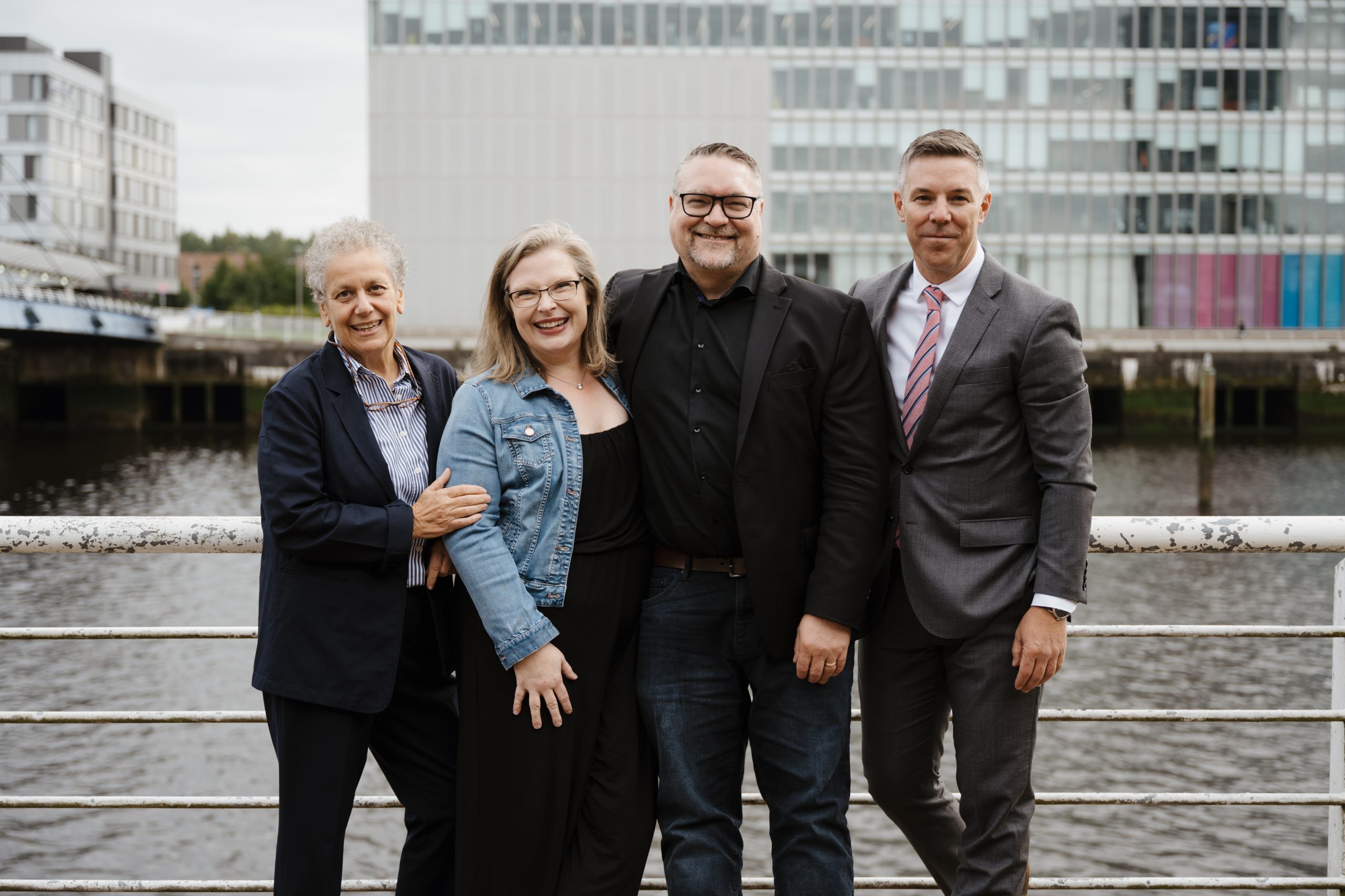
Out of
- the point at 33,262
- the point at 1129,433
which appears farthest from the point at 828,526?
the point at 33,262

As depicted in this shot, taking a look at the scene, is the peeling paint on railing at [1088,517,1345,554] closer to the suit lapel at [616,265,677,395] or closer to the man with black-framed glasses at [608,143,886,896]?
the man with black-framed glasses at [608,143,886,896]

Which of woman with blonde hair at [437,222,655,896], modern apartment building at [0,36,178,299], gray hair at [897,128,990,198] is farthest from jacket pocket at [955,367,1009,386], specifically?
modern apartment building at [0,36,178,299]

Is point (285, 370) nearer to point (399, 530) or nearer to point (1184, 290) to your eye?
point (1184, 290)

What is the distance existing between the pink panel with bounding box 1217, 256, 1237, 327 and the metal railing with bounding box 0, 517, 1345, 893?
5680 cm

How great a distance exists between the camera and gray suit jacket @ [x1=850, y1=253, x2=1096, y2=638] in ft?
9.50

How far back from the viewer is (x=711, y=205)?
290cm

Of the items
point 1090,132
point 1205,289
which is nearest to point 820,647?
point 1090,132

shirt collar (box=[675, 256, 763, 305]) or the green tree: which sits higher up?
the green tree

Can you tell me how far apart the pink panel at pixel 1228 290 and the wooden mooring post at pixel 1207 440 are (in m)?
13.7

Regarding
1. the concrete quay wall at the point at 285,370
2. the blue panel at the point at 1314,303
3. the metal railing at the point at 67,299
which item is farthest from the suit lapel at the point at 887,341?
the blue panel at the point at 1314,303

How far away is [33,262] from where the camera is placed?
5088 cm

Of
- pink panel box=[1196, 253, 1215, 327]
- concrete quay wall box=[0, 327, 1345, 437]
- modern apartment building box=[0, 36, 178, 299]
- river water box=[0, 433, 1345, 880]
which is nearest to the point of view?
river water box=[0, 433, 1345, 880]

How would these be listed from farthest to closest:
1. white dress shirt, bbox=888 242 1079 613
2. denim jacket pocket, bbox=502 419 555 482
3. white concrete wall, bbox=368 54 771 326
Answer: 1. white concrete wall, bbox=368 54 771 326
2. white dress shirt, bbox=888 242 1079 613
3. denim jacket pocket, bbox=502 419 555 482

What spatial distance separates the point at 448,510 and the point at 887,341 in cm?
116
